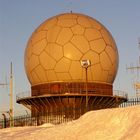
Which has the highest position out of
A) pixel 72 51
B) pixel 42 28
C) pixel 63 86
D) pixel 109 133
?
pixel 42 28

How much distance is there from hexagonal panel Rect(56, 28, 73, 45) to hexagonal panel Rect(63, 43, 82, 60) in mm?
529

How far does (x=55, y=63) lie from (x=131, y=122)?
1886cm

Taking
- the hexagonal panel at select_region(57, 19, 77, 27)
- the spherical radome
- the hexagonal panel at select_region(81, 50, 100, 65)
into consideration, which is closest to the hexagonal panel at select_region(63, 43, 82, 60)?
the spherical radome

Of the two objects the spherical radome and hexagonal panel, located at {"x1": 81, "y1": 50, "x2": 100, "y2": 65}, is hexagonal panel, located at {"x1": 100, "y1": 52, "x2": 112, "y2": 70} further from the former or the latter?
hexagonal panel, located at {"x1": 81, "y1": 50, "x2": 100, "y2": 65}

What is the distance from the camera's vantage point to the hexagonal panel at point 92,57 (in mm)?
30672

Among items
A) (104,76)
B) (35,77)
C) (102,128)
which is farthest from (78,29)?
(102,128)

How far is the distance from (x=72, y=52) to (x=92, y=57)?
1616 millimetres

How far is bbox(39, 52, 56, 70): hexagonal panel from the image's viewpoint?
30.8 m

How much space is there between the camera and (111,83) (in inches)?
1305

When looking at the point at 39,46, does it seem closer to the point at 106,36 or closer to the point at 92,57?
the point at 92,57

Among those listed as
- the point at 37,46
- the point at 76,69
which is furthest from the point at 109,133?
the point at 37,46

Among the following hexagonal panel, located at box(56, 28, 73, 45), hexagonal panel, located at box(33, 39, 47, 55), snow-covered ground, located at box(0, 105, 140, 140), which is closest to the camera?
snow-covered ground, located at box(0, 105, 140, 140)

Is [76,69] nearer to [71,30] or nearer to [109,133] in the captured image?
[71,30]

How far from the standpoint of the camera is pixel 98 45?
3156 centimetres
